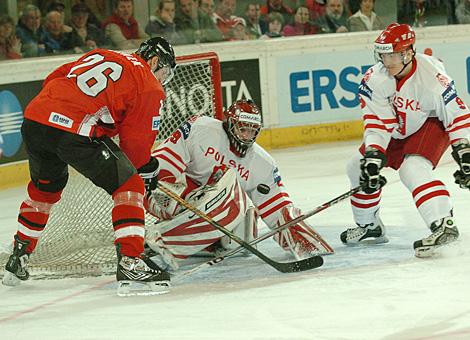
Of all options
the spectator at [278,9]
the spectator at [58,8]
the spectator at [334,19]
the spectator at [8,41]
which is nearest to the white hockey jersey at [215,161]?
the spectator at [8,41]

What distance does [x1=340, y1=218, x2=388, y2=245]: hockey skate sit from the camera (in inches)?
183

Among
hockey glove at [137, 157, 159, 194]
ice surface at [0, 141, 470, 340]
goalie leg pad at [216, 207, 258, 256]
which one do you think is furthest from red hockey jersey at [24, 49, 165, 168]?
goalie leg pad at [216, 207, 258, 256]

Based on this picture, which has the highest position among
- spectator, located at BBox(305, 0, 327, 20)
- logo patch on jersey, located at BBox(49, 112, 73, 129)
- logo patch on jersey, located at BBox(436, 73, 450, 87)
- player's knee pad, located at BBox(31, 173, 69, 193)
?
logo patch on jersey, located at BBox(49, 112, 73, 129)

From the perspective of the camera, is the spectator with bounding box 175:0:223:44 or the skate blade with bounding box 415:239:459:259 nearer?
the skate blade with bounding box 415:239:459:259

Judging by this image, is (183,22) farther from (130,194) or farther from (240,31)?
(130,194)

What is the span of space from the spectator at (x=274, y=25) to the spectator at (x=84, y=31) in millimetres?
1278

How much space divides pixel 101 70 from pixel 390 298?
130cm

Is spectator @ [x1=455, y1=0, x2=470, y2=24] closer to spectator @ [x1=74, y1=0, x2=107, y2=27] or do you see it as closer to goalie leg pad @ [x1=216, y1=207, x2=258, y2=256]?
spectator @ [x1=74, y1=0, x2=107, y2=27]

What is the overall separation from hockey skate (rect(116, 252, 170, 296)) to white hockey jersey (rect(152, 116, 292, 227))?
2.20 feet

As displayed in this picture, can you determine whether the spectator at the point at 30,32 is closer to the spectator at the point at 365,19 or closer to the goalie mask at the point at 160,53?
the spectator at the point at 365,19

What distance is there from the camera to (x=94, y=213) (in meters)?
4.66

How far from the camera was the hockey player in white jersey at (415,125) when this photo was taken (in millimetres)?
4238

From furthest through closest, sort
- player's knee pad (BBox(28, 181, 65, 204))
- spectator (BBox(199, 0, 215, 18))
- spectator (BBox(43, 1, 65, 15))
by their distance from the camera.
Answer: spectator (BBox(199, 0, 215, 18)), spectator (BBox(43, 1, 65, 15)), player's knee pad (BBox(28, 181, 65, 204))

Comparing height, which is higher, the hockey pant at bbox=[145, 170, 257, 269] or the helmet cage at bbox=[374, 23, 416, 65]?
the helmet cage at bbox=[374, 23, 416, 65]
